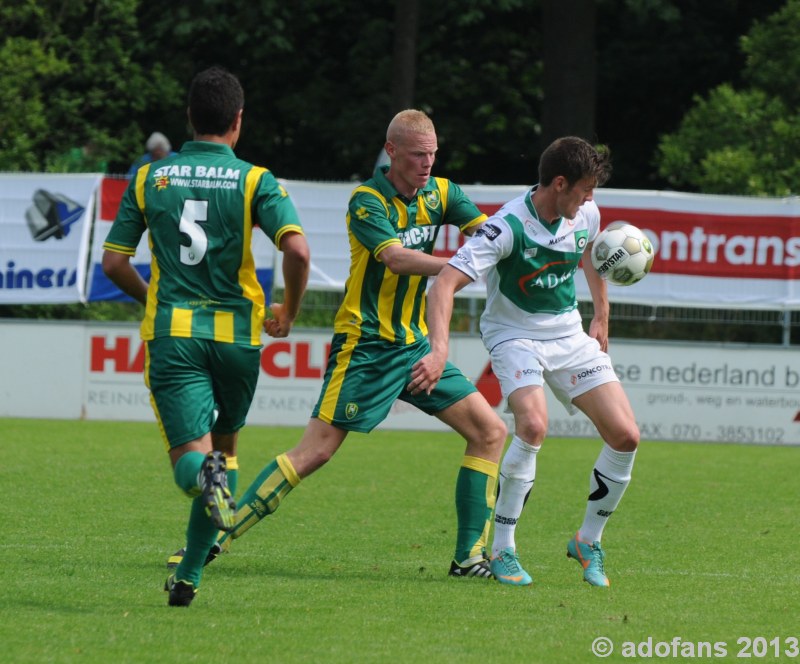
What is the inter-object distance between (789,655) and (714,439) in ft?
34.8

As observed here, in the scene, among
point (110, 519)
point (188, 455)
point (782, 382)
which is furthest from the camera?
point (782, 382)

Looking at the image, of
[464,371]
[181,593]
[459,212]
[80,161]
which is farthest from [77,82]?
[181,593]

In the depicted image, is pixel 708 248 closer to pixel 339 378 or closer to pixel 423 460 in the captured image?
pixel 423 460

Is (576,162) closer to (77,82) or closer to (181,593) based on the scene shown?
(181,593)

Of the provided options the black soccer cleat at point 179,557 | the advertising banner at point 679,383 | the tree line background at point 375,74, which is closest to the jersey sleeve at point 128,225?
the black soccer cleat at point 179,557

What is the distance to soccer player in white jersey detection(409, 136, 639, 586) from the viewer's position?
22.3ft

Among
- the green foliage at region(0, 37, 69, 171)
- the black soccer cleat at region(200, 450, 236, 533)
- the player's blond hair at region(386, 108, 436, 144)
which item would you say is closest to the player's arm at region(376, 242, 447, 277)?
the player's blond hair at region(386, 108, 436, 144)

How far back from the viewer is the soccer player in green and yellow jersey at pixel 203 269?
229 inches

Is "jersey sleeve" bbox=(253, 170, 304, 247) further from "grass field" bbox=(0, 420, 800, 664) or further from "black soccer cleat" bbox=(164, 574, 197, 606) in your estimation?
"grass field" bbox=(0, 420, 800, 664)

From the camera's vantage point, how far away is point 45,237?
51.9 ft

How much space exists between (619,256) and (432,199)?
972 millimetres

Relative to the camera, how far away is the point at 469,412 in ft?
23.5

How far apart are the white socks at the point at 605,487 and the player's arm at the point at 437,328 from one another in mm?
1075

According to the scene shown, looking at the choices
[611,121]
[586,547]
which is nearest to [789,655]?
[586,547]
